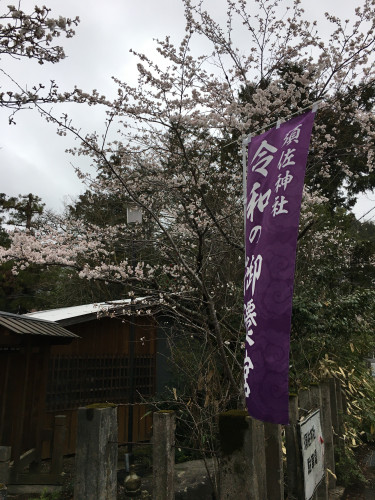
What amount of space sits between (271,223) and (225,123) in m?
4.95

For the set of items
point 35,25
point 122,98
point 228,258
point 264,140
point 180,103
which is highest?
point 122,98

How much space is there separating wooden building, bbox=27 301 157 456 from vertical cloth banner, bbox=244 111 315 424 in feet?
20.2

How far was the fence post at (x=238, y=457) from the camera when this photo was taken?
7.83 ft

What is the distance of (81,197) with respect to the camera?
20.4 metres

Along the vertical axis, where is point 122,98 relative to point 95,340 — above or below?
above

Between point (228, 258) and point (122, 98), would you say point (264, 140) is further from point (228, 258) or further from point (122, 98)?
point (228, 258)

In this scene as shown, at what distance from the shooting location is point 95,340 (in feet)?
33.6

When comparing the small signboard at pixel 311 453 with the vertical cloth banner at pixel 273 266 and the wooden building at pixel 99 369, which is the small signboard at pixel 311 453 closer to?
the vertical cloth banner at pixel 273 266

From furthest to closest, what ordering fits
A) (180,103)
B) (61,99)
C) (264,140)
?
(180,103) → (61,99) → (264,140)

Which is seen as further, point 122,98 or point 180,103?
point 122,98

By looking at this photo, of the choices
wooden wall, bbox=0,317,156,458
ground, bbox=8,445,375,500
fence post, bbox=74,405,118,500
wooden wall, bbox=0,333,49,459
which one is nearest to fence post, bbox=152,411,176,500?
fence post, bbox=74,405,118,500

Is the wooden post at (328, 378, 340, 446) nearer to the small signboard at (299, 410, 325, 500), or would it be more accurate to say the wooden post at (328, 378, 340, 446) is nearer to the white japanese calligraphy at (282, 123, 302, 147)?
the small signboard at (299, 410, 325, 500)

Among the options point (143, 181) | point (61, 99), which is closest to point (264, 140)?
point (61, 99)

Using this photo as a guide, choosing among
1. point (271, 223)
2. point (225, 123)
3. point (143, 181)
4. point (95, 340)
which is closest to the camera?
point (271, 223)
